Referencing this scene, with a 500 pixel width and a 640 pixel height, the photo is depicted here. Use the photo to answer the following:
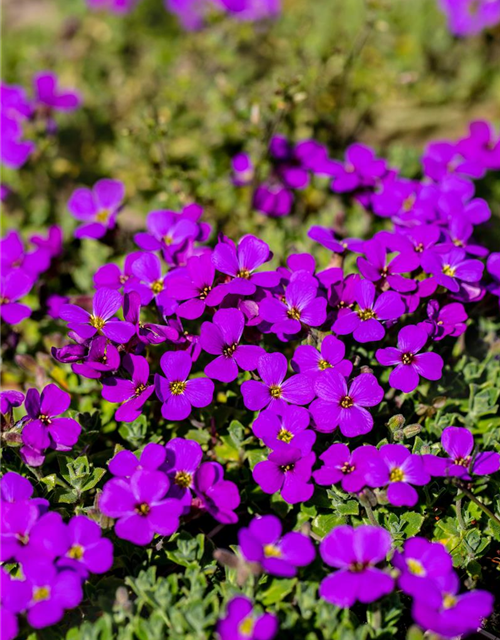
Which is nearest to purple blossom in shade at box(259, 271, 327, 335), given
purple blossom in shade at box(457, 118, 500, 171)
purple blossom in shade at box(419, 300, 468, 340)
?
purple blossom in shade at box(419, 300, 468, 340)

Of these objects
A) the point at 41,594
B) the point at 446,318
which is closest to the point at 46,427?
the point at 41,594

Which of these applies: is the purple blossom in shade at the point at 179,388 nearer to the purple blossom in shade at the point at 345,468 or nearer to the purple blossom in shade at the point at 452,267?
the purple blossom in shade at the point at 345,468

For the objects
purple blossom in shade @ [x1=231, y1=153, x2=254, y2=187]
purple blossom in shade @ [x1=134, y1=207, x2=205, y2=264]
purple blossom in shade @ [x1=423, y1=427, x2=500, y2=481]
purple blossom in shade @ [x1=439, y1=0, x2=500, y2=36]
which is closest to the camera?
purple blossom in shade @ [x1=423, y1=427, x2=500, y2=481]

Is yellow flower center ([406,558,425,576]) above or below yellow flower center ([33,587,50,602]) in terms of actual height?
above

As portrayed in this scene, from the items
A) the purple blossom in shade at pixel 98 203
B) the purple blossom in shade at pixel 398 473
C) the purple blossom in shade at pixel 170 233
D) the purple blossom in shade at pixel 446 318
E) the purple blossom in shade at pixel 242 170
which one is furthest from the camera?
the purple blossom in shade at pixel 242 170

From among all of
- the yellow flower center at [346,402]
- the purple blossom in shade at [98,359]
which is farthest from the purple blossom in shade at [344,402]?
the purple blossom in shade at [98,359]

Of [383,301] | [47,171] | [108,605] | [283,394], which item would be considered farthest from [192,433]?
[47,171]

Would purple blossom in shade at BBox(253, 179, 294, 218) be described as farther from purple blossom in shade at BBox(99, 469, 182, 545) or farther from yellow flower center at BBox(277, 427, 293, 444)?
purple blossom in shade at BBox(99, 469, 182, 545)
